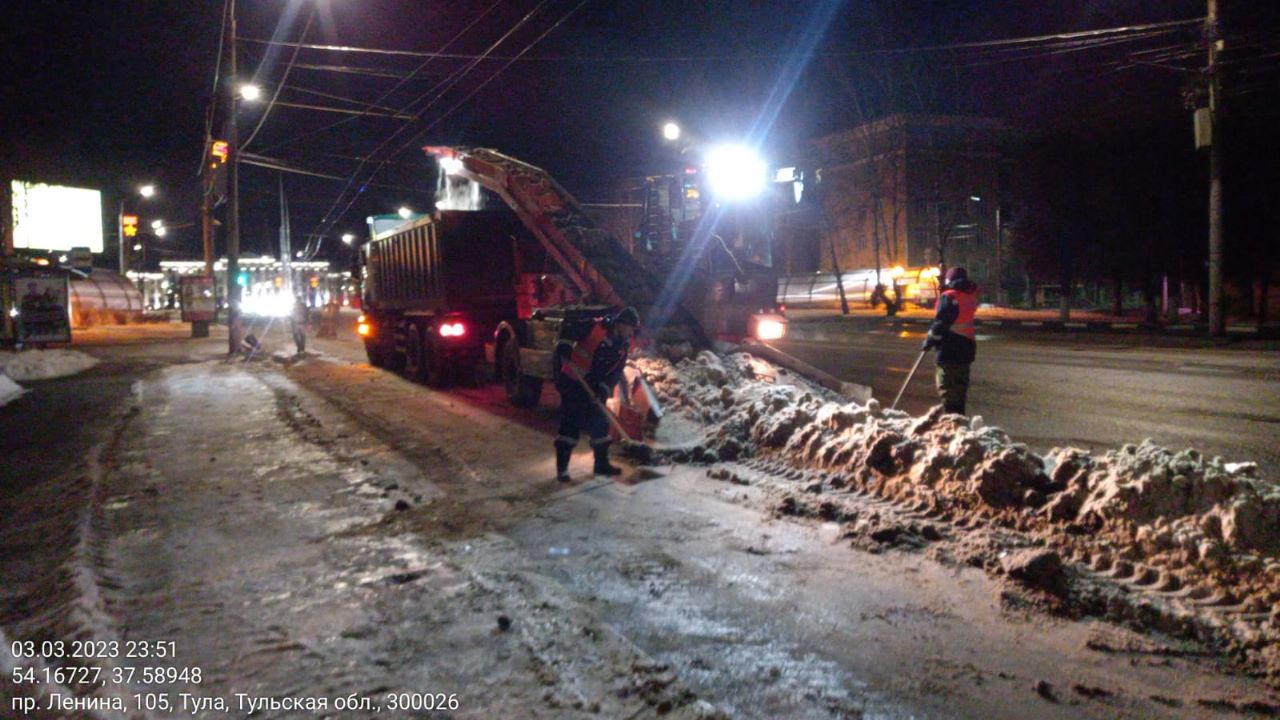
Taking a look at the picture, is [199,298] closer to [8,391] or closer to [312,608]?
[8,391]

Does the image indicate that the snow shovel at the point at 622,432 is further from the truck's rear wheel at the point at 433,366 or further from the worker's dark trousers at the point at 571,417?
the truck's rear wheel at the point at 433,366

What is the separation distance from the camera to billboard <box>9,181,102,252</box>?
40.9 m

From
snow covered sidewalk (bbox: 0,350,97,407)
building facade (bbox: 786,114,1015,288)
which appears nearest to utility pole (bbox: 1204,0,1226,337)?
snow covered sidewalk (bbox: 0,350,97,407)

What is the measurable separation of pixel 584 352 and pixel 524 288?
599cm

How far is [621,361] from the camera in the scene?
8.77 metres

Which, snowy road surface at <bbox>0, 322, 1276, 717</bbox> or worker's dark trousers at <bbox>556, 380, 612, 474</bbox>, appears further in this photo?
worker's dark trousers at <bbox>556, 380, 612, 474</bbox>

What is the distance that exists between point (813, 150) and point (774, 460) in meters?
67.0

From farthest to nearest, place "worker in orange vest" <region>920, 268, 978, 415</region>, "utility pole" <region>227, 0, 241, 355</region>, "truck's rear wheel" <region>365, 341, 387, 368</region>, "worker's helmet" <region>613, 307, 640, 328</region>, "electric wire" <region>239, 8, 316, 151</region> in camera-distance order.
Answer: "utility pole" <region>227, 0, 241, 355</region>
"truck's rear wheel" <region>365, 341, 387, 368</region>
"electric wire" <region>239, 8, 316, 151</region>
"worker in orange vest" <region>920, 268, 978, 415</region>
"worker's helmet" <region>613, 307, 640, 328</region>

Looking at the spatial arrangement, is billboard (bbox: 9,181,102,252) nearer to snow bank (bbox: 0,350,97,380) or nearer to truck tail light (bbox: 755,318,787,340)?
snow bank (bbox: 0,350,97,380)

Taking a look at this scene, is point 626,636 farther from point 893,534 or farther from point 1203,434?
point 1203,434

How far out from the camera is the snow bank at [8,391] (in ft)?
52.6

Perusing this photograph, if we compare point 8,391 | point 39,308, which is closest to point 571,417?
point 8,391

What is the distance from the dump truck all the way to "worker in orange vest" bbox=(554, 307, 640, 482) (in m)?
2.74

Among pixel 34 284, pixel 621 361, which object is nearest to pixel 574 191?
pixel 34 284
